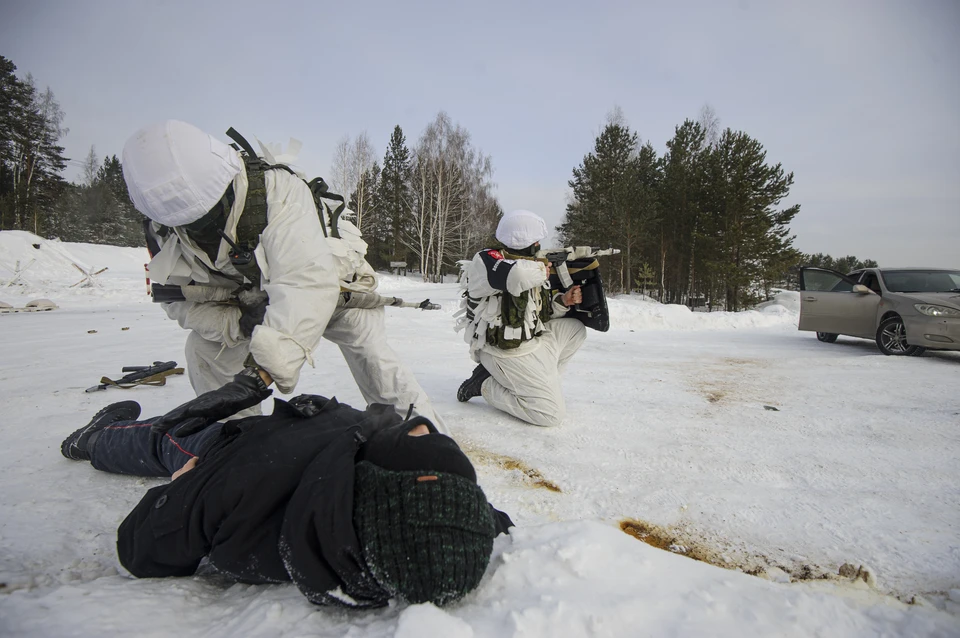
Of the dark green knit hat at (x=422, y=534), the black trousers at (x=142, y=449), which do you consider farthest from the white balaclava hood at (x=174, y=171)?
the dark green knit hat at (x=422, y=534)

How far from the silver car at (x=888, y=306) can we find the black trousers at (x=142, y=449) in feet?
23.2

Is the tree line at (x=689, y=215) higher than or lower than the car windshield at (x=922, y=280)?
higher

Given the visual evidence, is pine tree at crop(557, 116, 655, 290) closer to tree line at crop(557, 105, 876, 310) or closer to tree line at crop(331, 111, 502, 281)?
tree line at crop(557, 105, 876, 310)

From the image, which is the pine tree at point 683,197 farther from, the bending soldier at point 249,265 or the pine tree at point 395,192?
the bending soldier at point 249,265

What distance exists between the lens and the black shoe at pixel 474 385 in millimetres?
3319

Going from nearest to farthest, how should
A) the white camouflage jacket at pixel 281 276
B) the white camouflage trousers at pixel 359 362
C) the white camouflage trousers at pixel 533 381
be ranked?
1. the white camouflage jacket at pixel 281 276
2. the white camouflage trousers at pixel 359 362
3. the white camouflage trousers at pixel 533 381

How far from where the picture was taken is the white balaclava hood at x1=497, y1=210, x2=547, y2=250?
3.23 m

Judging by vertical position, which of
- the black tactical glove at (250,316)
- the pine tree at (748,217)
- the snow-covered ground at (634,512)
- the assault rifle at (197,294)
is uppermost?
the pine tree at (748,217)

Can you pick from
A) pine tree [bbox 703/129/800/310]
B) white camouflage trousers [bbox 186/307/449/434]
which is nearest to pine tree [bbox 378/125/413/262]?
pine tree [bbox 703/129/800/310]

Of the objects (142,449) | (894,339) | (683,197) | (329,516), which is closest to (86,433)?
(142,449)

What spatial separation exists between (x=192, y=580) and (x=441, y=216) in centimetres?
2433

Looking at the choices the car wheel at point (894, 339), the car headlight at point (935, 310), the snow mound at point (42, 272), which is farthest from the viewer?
the snow mound at point (42, 272)

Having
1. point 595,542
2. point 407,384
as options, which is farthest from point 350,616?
point 407,384

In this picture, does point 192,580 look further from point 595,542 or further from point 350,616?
point 595,542
